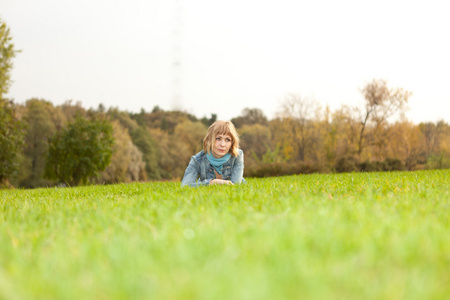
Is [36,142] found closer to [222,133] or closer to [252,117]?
[252,117]

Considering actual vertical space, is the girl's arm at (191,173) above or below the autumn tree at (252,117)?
below

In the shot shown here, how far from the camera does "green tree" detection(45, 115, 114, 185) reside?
3369 cm

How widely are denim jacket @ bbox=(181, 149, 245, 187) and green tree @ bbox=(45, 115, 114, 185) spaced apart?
2686cm

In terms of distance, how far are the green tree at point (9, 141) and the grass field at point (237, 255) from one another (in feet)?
80.8

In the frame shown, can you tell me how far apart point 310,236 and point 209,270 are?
90 centimetres

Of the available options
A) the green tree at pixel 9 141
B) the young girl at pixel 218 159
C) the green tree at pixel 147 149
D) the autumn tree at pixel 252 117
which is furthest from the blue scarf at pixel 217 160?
the autumn tree at pixel 252 117

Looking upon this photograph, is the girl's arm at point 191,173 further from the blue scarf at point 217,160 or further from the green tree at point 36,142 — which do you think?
the green tree at point 36,142

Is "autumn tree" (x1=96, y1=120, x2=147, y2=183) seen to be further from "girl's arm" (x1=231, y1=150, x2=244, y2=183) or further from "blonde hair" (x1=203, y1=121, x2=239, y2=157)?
"blonde hair" (x1=203, y1=121, x2=239, y2=157)

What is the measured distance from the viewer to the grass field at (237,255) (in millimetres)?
1788

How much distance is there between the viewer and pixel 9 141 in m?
25.3

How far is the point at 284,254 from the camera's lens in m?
2.25

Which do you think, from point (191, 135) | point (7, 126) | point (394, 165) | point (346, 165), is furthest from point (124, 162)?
point (394, 165)

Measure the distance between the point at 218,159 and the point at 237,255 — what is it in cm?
612

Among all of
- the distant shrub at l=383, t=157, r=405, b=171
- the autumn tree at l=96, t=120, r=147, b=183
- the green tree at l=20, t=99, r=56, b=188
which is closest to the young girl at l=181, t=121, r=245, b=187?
the distant shrub at l=383, t=157, r=405, b=171
